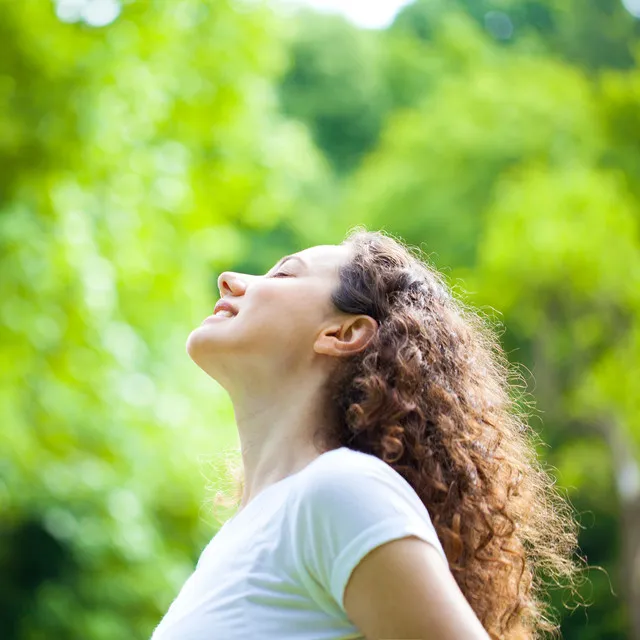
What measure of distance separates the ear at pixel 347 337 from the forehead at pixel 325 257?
0.29ft

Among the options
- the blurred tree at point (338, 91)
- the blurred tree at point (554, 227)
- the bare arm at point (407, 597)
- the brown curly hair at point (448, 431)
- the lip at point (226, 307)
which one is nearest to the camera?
the bare arm at point (407, 597)

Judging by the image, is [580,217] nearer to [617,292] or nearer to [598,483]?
[617,292]

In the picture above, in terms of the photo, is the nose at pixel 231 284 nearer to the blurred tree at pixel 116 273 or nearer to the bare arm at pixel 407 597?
the bare arm at pixel 407 597

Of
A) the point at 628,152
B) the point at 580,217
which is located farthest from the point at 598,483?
the point at 628,152

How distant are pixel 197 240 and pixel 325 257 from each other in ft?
15.2

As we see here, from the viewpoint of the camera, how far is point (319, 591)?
3.31 feet

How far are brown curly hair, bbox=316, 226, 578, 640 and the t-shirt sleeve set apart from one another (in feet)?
0.59

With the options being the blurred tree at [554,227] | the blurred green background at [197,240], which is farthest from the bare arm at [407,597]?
the blurred tree at [554,227]

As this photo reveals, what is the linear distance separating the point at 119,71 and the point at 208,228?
156 cm

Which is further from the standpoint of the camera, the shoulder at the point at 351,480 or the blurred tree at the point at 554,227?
the blurred tree at the point at 554,227

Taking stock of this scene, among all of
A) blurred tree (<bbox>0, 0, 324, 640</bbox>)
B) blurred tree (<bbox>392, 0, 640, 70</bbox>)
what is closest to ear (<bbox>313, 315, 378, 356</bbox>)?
blurred tree (<bbox>0, 0, 324, 640</bbox>)

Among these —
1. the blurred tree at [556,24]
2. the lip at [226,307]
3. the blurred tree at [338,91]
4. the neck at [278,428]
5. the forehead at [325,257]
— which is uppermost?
the forehead at [325,257]

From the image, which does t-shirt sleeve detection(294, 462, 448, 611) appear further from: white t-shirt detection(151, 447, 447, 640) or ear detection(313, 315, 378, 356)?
ear detection(313, 315, 378, 356)

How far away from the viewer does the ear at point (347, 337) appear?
129cm
